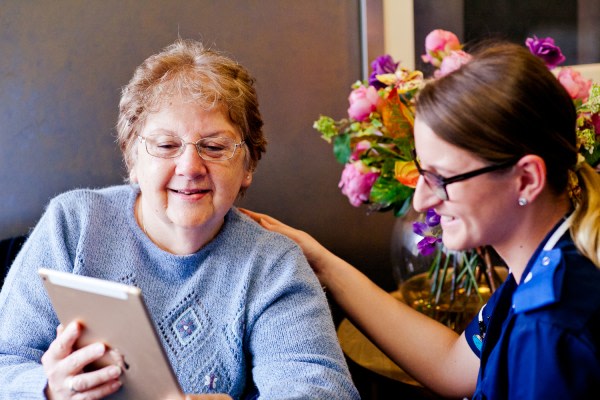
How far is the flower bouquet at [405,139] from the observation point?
1.50 m

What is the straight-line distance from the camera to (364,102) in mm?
1656

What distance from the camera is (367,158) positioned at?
5.58 ft

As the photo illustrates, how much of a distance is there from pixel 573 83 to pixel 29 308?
1263 mm

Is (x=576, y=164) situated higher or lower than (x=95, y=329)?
higher

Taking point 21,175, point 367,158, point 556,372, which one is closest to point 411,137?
point 367,158

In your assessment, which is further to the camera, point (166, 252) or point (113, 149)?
point (113, 149)

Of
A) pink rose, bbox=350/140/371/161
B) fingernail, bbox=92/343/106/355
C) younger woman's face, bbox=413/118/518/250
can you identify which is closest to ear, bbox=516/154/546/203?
younger woman's face, bbox=413/118/518/250

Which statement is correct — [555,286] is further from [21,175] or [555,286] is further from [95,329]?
[21,175]

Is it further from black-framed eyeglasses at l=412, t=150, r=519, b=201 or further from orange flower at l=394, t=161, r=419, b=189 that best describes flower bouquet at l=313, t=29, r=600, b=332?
black-framed eyeglasses at l=412, t=150, r=519, b=201

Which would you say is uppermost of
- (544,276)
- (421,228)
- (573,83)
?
(573,83)

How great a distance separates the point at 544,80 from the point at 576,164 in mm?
190

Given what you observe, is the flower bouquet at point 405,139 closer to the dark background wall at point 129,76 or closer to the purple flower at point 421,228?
the purple flower at point 421,228

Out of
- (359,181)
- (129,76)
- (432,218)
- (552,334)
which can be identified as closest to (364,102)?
(359,181)

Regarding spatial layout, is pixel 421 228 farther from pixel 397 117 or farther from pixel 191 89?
pixel 191 89
